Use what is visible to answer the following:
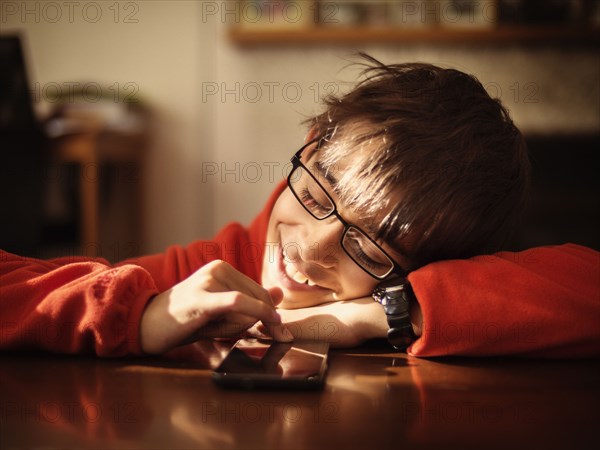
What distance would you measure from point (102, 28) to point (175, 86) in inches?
17.7

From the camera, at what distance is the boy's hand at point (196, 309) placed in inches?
22.1

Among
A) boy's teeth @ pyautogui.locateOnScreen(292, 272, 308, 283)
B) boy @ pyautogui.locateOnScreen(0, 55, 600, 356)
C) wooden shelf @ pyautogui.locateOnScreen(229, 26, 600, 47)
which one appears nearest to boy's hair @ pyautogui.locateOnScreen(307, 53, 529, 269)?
boy @ pyautogui.locateOnScreen(0, 55, 600, 356)

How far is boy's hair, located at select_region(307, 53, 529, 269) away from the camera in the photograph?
0.73 meters

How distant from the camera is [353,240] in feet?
2.45

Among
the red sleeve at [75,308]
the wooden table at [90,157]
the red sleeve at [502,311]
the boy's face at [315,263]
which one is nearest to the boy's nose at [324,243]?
the boy's face at [315,263]

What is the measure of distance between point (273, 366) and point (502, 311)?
0.92 ft

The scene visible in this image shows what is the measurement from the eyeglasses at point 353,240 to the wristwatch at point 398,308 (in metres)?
0.03

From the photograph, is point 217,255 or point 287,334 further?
point 217,255

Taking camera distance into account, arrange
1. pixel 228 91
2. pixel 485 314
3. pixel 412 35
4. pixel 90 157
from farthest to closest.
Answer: pixel 228 91 < pixel 412 35 < pixel 90 157 < pixel 485 314

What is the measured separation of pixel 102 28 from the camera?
3.02 metres

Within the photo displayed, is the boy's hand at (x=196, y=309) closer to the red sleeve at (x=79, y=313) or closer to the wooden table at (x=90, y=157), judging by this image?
the red sleeve at (x=79, y=313)

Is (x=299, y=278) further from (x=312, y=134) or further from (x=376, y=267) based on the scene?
(x=312, y=134)

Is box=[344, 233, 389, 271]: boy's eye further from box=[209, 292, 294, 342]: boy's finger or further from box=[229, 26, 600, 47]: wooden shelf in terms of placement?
box=[229, 26, 600, 47]: wooden shelf

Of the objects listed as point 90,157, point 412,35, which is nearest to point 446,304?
point 90,157
